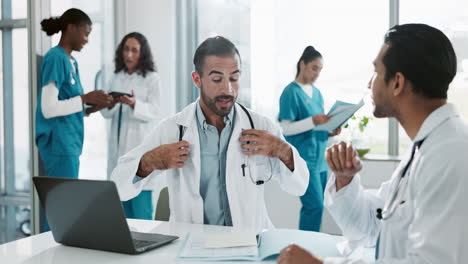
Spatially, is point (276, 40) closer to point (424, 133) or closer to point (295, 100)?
point (295, 100)

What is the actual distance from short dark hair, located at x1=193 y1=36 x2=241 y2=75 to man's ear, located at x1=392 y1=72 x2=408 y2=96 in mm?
852

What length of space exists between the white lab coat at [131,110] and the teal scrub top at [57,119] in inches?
17.6

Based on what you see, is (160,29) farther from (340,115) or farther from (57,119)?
(340,115)

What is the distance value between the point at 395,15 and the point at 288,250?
317 cm

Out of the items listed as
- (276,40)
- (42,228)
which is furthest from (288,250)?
(276,40)

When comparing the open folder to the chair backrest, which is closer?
Result: the open folder

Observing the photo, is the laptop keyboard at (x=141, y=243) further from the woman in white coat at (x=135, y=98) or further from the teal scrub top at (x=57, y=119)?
the woman in white coat at (x=135, y=98)

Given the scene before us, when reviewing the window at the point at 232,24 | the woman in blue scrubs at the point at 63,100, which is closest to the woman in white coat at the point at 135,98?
the woman in blue scrubs at the point at 63,100

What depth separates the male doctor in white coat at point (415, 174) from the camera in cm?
103

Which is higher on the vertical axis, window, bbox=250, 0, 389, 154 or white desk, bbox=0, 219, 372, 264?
window, bbox=250, 0, 389, 154

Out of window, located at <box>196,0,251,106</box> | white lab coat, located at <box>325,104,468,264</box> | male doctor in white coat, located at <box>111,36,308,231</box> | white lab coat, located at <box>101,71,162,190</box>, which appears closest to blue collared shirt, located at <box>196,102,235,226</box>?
male doctor in white coat, located at <box>111,36,308,231</box>

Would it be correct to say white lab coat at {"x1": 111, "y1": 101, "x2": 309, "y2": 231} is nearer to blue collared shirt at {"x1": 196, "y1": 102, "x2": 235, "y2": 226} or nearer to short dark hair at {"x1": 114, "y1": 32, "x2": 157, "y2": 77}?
blue collared shirt at {"x1": 196, "y1": 102, "x2": 235, "y2": 226}

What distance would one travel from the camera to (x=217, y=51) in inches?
78.7

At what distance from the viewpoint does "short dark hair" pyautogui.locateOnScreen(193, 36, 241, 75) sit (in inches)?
78.8
